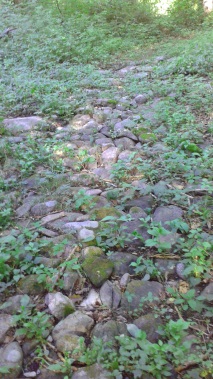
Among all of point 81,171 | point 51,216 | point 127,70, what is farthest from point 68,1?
point 51,216

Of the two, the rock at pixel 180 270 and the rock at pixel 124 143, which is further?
the rock at pixel 124 143

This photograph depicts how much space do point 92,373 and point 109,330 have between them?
0.86 ft

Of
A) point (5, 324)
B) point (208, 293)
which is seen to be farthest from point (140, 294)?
point (5, 324)

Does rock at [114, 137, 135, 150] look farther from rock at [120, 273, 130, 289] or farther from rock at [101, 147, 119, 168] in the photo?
rock at [120, 273, 130, 289]

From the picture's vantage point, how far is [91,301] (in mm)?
2174

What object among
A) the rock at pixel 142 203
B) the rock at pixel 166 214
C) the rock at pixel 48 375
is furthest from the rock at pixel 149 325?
the rock at pixel 142 203

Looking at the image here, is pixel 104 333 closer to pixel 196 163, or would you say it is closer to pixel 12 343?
pixel 12 343

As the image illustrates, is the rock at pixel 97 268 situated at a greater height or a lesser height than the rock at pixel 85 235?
lesser

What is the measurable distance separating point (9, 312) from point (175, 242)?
1.16m

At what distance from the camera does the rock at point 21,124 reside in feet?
14.2

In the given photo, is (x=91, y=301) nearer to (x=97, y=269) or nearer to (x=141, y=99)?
(x=97, y=269)

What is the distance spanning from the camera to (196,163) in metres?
3.35

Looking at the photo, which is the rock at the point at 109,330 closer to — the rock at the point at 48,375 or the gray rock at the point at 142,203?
the rock at the point at 48,375

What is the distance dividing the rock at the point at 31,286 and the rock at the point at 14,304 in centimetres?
9
